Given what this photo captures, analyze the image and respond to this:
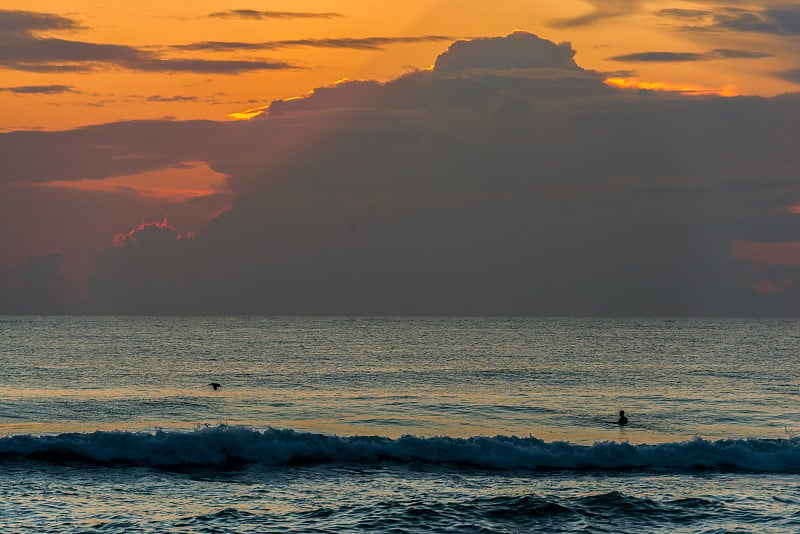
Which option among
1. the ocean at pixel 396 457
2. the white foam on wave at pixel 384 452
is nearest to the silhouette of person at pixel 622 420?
the ocean at pixel 396 457

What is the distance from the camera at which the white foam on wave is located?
1320 inches

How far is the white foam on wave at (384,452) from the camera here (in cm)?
3353

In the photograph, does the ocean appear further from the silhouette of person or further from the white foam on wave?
the silhouette of person

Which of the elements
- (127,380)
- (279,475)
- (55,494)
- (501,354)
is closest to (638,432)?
(279,475)

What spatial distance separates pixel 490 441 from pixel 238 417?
752 inches

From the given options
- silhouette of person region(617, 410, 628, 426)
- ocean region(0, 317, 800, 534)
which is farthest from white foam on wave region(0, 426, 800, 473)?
silhouette of person region(617, 410, 628, 426)

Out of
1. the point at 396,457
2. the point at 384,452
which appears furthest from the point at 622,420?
the point at 384,452

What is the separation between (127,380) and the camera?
220ft

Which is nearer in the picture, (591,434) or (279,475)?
(279,475)

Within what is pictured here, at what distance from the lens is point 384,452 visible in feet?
115

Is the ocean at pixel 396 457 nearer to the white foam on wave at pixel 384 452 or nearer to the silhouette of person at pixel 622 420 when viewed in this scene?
the white foam on wave at pixel 384 452

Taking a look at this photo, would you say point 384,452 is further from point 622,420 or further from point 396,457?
point 622,420

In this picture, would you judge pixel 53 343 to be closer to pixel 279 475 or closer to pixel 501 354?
pixel 501 354

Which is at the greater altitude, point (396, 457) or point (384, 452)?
point (384, 452)
